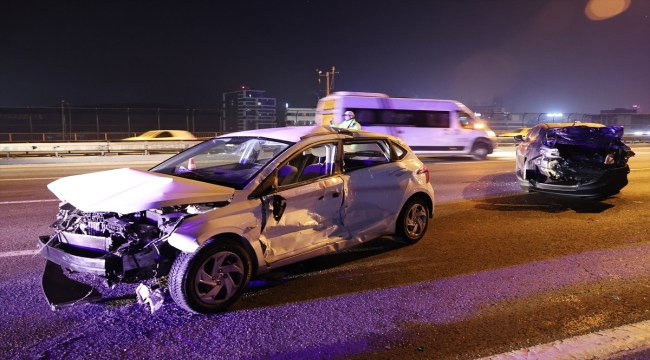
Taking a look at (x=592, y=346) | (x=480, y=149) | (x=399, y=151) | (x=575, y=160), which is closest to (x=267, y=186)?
(x=399, y=151)

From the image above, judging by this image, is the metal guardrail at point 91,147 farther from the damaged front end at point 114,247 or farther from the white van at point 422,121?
the damaged front end at point 114,247

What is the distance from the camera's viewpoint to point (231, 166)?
18.6 feet

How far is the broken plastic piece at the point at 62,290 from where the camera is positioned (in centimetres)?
400

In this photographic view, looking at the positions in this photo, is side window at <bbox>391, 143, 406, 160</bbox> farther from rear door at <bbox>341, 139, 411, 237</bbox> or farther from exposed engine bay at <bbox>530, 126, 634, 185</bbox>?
exposed engine bay at <bbox>530, 126, 634, 185</bbox>

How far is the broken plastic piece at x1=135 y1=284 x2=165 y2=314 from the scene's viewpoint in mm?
3990

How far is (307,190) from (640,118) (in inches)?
1965

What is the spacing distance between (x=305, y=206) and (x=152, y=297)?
164 cm

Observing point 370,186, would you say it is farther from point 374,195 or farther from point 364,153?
point 364,153

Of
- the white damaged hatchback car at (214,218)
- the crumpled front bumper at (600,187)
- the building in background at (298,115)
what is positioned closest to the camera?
the white damaged hatchback car at (214,218)

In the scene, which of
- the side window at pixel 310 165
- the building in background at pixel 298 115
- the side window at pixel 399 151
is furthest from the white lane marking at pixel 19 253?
the building in background at pixel 298 115

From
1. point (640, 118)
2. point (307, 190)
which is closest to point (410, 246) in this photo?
point (307, 190)

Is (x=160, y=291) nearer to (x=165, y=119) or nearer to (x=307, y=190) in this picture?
(x=307, y=190)

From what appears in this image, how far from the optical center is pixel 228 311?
4.13 m

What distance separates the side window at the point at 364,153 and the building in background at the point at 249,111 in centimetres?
4125
